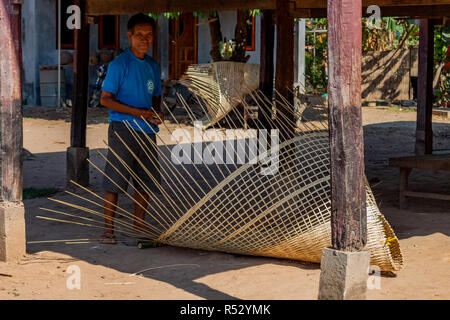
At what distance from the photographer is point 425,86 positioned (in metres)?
9.11

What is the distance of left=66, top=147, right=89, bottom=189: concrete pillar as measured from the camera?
23.4ft

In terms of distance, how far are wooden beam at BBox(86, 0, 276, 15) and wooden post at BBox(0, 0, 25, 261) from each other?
102 inches

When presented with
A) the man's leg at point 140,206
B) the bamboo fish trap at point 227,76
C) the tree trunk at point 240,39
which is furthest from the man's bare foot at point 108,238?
the tree trunk at point 240,39

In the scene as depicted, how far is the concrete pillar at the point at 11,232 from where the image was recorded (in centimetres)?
442

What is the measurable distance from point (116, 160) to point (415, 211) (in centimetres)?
284

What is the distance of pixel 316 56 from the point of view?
1978 cm

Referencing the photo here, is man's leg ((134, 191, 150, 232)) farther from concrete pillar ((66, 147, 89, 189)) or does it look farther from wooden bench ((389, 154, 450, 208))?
wooden bench ((389, 154, 450, 208))

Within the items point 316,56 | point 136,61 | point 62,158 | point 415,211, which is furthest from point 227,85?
point 316,56

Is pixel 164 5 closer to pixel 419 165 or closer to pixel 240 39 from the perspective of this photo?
pixel 419 165

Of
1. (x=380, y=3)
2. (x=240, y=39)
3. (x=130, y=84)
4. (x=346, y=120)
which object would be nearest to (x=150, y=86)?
(x=130, y=84)

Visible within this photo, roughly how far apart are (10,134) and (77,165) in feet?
8.90

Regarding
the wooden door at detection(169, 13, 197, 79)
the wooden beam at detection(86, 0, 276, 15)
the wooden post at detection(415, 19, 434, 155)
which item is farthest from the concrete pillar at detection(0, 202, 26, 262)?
the wooden door at detection(169, 13, 197, 79)
